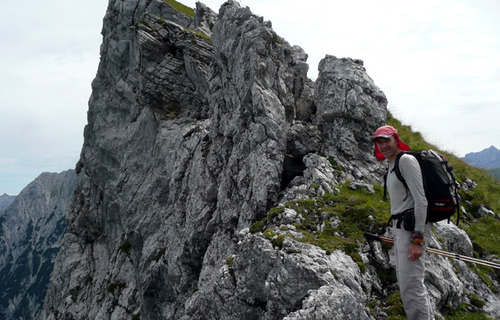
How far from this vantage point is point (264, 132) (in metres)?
18.7

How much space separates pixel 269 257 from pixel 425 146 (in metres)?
17.4

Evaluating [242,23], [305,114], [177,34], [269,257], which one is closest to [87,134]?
[177,34]

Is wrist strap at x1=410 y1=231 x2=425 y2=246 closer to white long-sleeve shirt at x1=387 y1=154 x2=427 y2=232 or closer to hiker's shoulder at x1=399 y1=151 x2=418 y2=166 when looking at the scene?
white long-sleeve shirt at x1=387 y1=154 x2=427 y2=232

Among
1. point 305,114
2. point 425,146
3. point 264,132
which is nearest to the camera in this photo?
point 264,132

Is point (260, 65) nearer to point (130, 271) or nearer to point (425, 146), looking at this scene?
point (425, 146)

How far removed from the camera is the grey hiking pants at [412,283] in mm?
7016

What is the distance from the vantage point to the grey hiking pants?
702 centimetres

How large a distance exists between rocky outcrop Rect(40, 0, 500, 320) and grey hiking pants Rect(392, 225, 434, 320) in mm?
1875

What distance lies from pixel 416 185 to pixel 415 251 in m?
1.60

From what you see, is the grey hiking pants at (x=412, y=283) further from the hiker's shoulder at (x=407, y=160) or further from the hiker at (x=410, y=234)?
the hiker's shoulder at (x=407, y=160)

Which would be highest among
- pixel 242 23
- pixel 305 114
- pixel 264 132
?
pixel 242 23

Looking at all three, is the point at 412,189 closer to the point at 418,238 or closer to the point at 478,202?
the point at 418,238

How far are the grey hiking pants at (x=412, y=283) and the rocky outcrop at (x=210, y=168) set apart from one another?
187cm

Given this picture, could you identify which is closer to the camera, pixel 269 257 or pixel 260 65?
pixel 269 257
